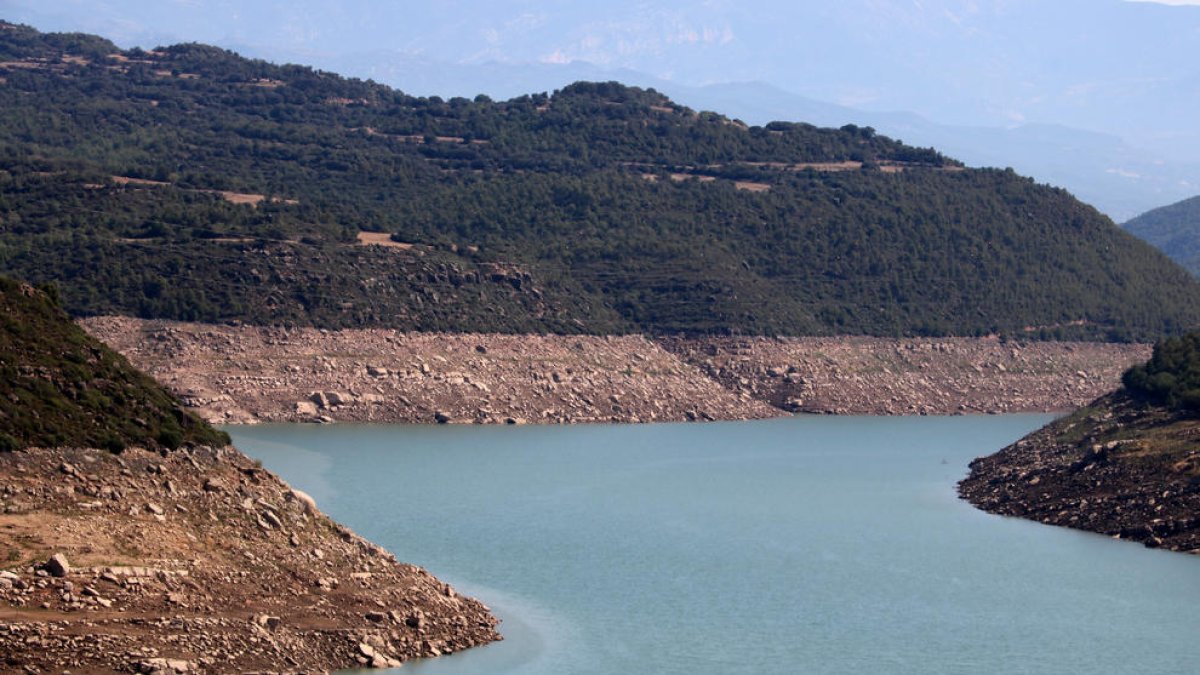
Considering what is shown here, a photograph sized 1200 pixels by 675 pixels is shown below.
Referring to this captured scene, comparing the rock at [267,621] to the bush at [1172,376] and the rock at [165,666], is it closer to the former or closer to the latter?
the rock at [165,666]

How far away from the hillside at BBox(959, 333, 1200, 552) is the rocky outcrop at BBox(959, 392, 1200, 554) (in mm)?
36

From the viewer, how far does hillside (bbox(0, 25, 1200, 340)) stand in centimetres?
9338

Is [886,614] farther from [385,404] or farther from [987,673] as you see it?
[385,404]

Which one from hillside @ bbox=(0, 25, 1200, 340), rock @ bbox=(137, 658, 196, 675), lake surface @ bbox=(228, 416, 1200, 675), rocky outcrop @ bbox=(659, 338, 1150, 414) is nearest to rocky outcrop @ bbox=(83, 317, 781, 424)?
hillside @ bbox=(0, 25, 1200, 340)

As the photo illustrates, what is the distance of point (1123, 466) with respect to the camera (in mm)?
58625

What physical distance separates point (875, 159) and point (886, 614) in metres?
96.3

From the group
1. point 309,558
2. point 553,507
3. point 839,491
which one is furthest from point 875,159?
point 309,558

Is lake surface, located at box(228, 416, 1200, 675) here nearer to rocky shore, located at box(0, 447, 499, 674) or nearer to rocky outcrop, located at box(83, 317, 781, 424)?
rocky shore, located at box(0, 447, 499, 674)

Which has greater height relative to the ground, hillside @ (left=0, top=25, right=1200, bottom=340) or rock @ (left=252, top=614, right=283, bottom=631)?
hillside @ (left=0, top=25, right=1200, bottom=340)

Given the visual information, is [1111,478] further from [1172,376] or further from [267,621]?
[267,621]

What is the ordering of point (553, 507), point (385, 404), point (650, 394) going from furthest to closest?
point (650, 394), point (385, 404), point (553, 507)

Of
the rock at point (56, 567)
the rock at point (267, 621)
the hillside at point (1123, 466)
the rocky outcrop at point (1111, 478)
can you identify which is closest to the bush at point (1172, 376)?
the hillside at point (1123, 466)

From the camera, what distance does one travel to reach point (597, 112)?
147 meters

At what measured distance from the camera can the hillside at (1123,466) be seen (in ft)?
180
